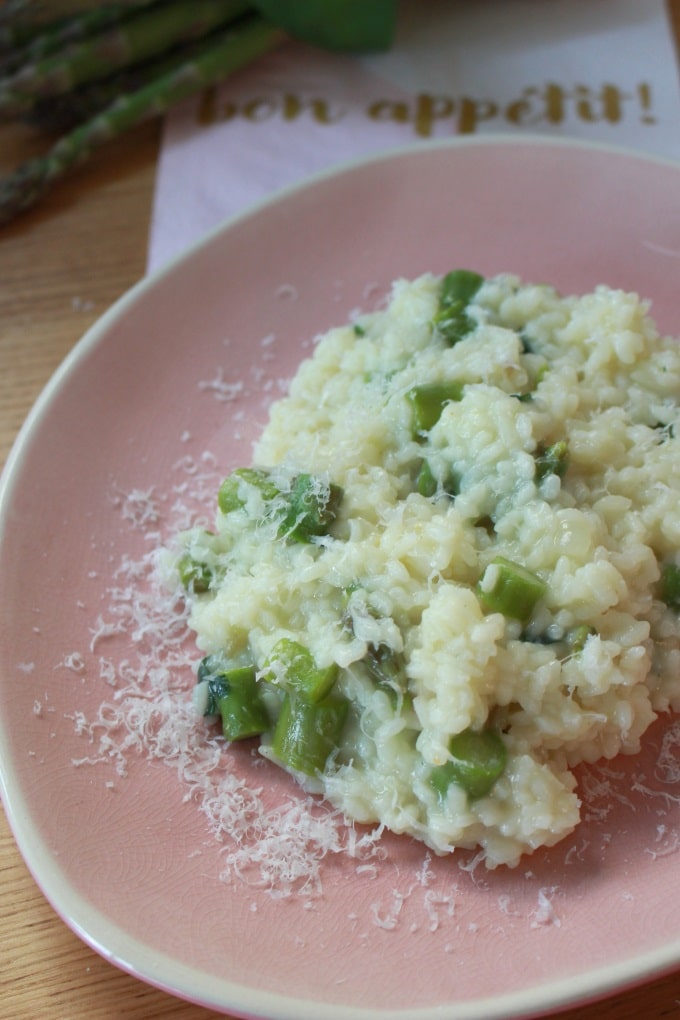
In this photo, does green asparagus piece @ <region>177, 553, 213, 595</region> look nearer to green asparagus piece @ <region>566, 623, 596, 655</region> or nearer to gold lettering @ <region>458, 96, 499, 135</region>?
green asparagus piece @ <region>566, 623, 596, 655</region>

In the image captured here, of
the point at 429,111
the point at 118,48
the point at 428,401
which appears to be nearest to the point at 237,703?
the point at 428,401

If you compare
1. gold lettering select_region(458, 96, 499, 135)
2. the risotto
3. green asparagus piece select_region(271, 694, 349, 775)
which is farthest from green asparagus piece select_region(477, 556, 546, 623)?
gold lettering select_region(458, 96, 499, 135)

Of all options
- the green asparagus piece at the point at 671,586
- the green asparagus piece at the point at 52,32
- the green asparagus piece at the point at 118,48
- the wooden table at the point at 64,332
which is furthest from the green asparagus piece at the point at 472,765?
the green asparagus piece at the point at 52,32

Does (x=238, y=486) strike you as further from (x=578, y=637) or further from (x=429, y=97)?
(x=429, y=97)

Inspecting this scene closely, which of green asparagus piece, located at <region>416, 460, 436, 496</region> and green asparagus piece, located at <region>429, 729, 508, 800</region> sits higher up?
green asparagus piece, located at <region>416, 460, 436, 496</region>

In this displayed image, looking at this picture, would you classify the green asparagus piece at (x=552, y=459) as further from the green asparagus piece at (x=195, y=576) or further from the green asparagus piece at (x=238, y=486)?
the green asparagus piece at (x=195, y=576)

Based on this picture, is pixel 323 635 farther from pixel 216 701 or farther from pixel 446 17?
pixel 446 17

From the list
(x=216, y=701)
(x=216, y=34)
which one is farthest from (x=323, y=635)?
(x=216, y=34)
